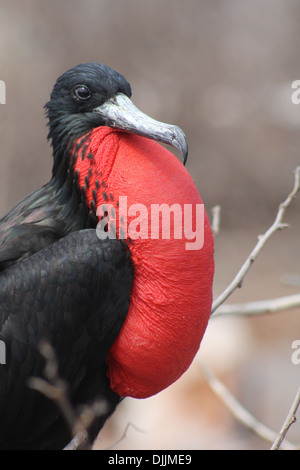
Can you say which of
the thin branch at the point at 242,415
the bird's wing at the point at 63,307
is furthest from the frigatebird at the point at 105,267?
the thin branch at the point at 242,415

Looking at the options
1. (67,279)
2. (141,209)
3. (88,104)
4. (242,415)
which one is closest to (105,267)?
(67,279)

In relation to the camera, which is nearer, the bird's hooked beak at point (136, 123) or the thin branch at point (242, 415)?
the bird's hooked beak at point (136, 123)

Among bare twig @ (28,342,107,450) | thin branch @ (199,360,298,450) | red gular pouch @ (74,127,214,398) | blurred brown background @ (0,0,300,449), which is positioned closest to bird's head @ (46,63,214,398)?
red gular pouch @ (74,127,214,398)

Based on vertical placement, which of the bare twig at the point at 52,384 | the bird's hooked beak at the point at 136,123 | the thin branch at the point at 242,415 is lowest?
the thin branch at the point at 242,415

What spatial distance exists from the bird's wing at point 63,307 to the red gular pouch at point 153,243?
2.6 inches

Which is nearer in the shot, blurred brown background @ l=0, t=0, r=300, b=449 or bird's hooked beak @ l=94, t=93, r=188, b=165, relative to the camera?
bird's hooked beak @ l=94, t=93, r=188, b=165

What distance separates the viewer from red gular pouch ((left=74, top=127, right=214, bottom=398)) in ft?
8.54

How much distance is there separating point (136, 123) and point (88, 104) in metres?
0.24

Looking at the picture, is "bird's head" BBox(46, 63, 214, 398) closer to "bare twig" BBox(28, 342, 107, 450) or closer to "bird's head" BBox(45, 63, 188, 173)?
"bird's head" BBox(45, 63, 188, 173)

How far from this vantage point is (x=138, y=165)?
107 inches

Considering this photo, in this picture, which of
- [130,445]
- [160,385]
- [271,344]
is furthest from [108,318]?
[271,344]

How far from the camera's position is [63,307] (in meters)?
2.70

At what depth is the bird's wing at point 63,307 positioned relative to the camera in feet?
8.77

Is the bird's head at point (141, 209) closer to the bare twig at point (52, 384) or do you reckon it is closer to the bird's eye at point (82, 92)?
the bird's eye at point (82, 92)
